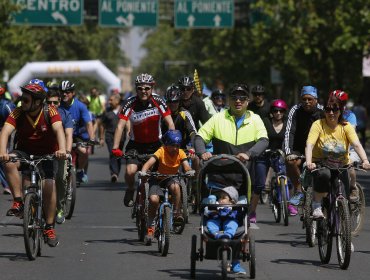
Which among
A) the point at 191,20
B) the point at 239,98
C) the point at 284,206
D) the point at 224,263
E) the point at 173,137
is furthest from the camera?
the point at 191,20

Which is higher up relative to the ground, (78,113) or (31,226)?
(78,113)

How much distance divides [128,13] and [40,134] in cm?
3237

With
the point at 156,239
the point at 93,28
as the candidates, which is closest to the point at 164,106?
the point at 156,239

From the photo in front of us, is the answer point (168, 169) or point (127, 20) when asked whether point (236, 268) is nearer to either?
point (168, 169)

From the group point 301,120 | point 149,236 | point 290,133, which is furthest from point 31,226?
point 301,120

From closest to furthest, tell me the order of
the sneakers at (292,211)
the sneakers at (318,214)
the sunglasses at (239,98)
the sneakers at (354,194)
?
the sunglasses at (239,98) → the sneakers at (318,214) → the sneakers at (354,194) → the sneakers at (292,211)

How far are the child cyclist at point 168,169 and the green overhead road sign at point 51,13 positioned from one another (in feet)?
99.7

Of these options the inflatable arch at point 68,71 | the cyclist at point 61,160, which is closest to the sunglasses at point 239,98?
the cyclist at point 61,160

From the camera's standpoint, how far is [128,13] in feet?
149

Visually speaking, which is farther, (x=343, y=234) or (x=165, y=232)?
(x=165, y=232)

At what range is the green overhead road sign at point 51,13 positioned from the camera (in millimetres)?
44094

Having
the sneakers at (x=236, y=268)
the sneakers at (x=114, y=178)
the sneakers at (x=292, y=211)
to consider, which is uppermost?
the sneakers at (x=236, y=268)

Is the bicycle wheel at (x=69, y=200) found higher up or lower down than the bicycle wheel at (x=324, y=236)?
lower down

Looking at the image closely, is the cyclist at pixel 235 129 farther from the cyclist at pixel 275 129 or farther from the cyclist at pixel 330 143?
the cyclist at pixel 275 129
